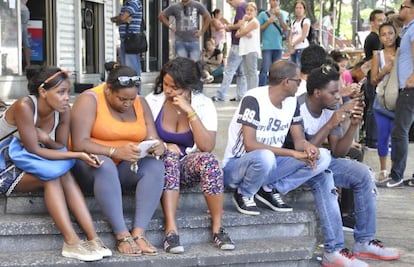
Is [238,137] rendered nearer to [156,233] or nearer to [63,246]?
[156,233]

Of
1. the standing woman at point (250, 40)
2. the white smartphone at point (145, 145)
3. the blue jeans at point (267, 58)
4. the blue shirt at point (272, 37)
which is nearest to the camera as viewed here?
the white smartphone at point (145, 145)

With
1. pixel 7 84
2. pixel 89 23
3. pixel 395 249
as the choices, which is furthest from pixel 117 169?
pixel 89 23

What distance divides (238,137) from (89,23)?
28.7 feet

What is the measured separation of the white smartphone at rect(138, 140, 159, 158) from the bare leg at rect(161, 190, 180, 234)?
11.3 inches

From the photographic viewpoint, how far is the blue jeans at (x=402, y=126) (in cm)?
686

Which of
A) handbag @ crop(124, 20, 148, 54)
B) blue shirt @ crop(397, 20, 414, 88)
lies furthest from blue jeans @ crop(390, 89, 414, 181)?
handbag @ crop(124, 20, 148, 54)

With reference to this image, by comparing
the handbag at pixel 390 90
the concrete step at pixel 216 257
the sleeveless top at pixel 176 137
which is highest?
the handbag at pixel 390 90

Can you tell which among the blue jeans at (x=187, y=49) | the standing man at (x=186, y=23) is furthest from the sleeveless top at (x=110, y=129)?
the blue jeans at (x=187, y=49)

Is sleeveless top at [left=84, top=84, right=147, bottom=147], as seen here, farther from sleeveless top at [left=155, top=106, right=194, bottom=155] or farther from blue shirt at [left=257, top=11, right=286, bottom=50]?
blue shirt at [left=257, top=11, right=286, bottom=50]

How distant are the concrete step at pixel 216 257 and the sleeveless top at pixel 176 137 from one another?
693 millimetres

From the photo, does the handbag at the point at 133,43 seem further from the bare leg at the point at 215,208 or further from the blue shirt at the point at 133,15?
the bare leg at the point at 215,208

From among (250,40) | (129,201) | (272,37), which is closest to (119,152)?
(129,201)

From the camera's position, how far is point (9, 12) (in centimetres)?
1047

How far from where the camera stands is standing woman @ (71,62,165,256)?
164 inches
